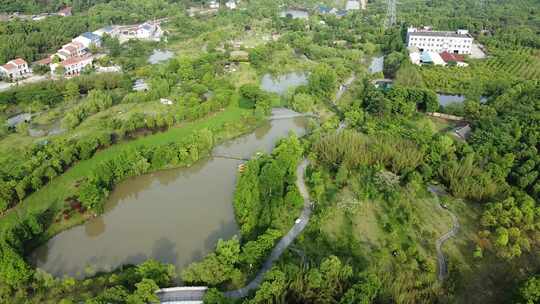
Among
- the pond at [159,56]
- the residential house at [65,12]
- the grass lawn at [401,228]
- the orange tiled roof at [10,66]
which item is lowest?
the grass lawn at [401,228]

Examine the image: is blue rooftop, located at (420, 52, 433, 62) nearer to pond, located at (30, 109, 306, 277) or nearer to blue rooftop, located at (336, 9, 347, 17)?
blue rooftop, located at (336, 9, 347, 17)

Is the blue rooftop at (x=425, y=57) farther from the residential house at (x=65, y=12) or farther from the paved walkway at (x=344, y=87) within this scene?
the residential house at (x=65, y=12)

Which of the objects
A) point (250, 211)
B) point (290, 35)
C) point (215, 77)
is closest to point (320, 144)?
point (250, 211)

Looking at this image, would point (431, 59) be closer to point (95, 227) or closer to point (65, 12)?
point (95, 227)

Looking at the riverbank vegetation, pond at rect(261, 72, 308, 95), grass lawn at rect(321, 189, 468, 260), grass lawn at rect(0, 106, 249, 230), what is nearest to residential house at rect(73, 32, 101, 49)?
the riverbank vegetation

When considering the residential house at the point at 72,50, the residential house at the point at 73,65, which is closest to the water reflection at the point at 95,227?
the residential house at the point at 73,65

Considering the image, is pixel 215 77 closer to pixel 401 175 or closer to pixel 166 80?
pixel 166 80
